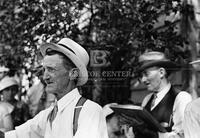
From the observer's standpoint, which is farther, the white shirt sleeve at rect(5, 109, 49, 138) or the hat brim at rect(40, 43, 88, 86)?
A: the white shirt sleeve at rect(5, 109, 49, 138)

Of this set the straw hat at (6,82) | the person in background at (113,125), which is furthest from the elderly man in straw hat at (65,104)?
the straw hat at (6,82)

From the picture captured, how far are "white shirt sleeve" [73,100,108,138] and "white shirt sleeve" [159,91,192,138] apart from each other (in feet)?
3.08

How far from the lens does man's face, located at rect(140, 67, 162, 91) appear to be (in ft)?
14.8

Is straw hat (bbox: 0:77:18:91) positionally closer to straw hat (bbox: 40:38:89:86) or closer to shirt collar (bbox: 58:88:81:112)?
straw hat (bbox: 40:38:89:86)

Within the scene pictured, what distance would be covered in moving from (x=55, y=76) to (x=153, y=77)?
A: 136cm

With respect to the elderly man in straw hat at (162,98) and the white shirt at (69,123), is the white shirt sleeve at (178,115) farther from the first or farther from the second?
the white shirt at (69,123)

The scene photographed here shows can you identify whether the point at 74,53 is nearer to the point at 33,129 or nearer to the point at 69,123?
the point at 69,123

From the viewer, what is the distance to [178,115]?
13.7 ft

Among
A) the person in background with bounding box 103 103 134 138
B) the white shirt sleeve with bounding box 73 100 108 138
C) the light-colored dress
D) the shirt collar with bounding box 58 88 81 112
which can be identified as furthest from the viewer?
the light-colored dress

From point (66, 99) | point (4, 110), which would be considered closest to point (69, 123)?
point (66, 99)

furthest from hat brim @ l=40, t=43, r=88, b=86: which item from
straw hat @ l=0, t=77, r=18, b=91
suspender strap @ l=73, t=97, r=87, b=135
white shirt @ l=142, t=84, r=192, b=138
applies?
straw hat @ l=0, t=77, r=18, b=91

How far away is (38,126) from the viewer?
361 centimetres

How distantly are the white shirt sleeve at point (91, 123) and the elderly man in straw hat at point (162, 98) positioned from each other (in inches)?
37.1

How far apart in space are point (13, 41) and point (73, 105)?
2685 millimetres
